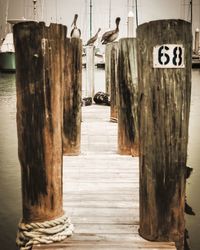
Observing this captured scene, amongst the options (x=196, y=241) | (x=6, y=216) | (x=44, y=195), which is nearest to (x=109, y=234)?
(x=44, y=195)

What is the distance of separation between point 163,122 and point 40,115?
29.7 inches

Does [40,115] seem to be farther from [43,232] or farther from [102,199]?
[102,199]

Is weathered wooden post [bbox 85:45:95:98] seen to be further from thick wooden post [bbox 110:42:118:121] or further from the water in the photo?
thick wooden post [bbox 110:42:118:121]

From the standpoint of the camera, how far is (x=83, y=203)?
3.65m

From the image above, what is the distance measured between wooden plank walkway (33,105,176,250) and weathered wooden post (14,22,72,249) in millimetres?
156

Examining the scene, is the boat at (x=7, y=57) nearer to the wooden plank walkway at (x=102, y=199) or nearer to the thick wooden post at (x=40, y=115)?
A: the wooden plank walkway at (x=102, y=199)

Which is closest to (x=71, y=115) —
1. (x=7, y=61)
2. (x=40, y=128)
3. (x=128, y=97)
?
(x=128, y=97)

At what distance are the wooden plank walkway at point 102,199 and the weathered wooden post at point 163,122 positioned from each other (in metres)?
0.18

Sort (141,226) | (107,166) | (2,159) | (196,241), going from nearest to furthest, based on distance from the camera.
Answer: (141,226) < (196,241) < (107,166) < (2,159)

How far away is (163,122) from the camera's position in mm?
2734

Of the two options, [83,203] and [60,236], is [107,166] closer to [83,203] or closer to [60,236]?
[83,203]

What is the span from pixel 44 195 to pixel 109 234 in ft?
1.68

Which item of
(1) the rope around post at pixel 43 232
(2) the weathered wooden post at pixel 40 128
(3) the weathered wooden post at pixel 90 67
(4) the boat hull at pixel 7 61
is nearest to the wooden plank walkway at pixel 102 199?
(1) the rope around post at pixel 43 232

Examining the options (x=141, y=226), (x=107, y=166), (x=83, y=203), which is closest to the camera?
(x=141, y=226)
